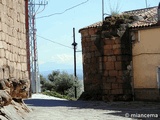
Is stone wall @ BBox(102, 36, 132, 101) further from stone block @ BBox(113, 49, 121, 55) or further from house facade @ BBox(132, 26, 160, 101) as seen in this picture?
house facade @ BBox(132, 26, 160, 101)

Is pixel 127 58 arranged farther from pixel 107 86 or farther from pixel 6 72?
pixel 6 72

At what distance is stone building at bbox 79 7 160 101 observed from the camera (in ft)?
49.8

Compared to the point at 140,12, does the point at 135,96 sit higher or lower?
lower

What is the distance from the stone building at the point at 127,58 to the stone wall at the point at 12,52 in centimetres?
729

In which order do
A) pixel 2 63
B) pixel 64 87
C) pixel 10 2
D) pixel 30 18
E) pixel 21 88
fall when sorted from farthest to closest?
pixel 64 87 < pixel 30 18 < pixel 21 88 < pixel 10 2 < pixel 2 63

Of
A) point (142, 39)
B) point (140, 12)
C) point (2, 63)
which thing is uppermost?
point (140, 12)

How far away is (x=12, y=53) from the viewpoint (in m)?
8.00

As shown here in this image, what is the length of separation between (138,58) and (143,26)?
5.10 feet

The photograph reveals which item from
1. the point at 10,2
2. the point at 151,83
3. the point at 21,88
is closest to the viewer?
the point at 10,2

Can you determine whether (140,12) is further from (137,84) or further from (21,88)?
(21,88)

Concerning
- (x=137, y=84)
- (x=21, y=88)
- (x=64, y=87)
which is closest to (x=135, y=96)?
(x=137, y=84)

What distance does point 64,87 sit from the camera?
27.4m

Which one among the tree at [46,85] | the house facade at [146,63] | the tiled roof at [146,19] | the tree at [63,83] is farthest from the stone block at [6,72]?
the tree at [46,85]

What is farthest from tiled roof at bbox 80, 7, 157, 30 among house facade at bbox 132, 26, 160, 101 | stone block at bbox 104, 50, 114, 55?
stone block at bbox 104, 50, 114, 55
